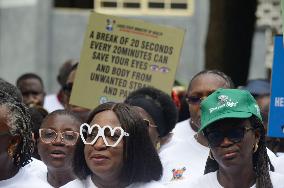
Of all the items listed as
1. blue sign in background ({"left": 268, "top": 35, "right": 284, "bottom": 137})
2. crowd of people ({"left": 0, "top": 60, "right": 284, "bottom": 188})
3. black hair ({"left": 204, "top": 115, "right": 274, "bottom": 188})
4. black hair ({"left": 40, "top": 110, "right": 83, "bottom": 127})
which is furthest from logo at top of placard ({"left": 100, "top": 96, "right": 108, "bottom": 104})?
black hair ({"left": 204, "top": 115, "right": 274, "bottom": 188})

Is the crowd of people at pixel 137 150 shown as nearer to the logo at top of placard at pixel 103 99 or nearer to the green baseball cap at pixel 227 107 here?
the green baseball cap at pixel 227 107

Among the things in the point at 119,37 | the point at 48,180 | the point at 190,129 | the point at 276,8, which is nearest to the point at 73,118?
the point at 48,180

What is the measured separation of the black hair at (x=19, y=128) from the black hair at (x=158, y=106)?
5.73ft

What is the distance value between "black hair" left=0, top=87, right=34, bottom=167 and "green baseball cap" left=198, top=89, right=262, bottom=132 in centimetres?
98

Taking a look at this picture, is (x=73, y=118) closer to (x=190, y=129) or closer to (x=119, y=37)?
(x=190, y=129)

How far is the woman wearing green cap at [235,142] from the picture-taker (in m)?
5.16

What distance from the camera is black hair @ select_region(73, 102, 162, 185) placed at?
17.9ft

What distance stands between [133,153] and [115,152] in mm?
130

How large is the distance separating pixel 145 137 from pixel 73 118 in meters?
1.19

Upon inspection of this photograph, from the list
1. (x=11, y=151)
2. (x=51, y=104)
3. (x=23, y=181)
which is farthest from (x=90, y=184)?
(x=51, y=104)

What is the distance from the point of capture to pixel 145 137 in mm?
5578

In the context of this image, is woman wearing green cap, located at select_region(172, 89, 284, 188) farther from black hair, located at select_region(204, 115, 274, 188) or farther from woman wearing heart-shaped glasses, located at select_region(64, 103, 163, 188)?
woman wearing heart-shaped glasses, located at select_region(64, 103, 163, 188)

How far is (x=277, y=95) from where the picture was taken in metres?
6.13

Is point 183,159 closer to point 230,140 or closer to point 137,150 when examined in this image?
point 137,150
